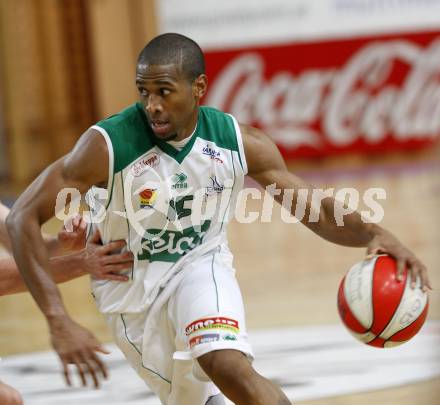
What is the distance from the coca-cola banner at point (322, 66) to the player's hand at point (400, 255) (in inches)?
420

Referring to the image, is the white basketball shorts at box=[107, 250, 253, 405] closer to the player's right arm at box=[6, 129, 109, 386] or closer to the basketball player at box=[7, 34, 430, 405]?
the basketball player at box=[7, 34, 430, 405]

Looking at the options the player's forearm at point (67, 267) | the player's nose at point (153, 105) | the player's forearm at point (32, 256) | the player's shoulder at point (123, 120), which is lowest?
the player's forearm at point (67, 267)

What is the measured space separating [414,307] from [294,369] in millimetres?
2231

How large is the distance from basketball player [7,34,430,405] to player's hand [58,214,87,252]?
281 millimetres

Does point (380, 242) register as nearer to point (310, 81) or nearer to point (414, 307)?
point (414, 307)

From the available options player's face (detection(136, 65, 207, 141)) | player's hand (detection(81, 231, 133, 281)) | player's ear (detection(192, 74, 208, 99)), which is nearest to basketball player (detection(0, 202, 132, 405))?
player's hand (detection(81, 231, 133, 281))

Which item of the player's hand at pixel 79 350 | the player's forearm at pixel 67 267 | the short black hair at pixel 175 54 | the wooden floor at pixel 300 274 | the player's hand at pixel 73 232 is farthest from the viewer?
the wooden floor at pixel 300 274

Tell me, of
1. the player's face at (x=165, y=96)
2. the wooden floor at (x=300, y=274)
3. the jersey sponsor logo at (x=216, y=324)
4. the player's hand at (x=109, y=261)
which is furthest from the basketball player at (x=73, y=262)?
the wooden floor at (x=300, y=274)

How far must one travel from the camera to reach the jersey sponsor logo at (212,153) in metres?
4.22

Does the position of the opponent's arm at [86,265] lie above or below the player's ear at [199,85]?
below

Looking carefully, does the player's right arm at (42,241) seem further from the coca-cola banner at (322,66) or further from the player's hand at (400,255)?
the coca-cola banner at (322,66)

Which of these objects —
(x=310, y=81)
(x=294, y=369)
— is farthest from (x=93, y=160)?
(x=310, y=81)

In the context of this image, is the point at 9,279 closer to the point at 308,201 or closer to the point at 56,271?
the point at 56,271

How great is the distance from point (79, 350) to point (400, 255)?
1.37 metres
